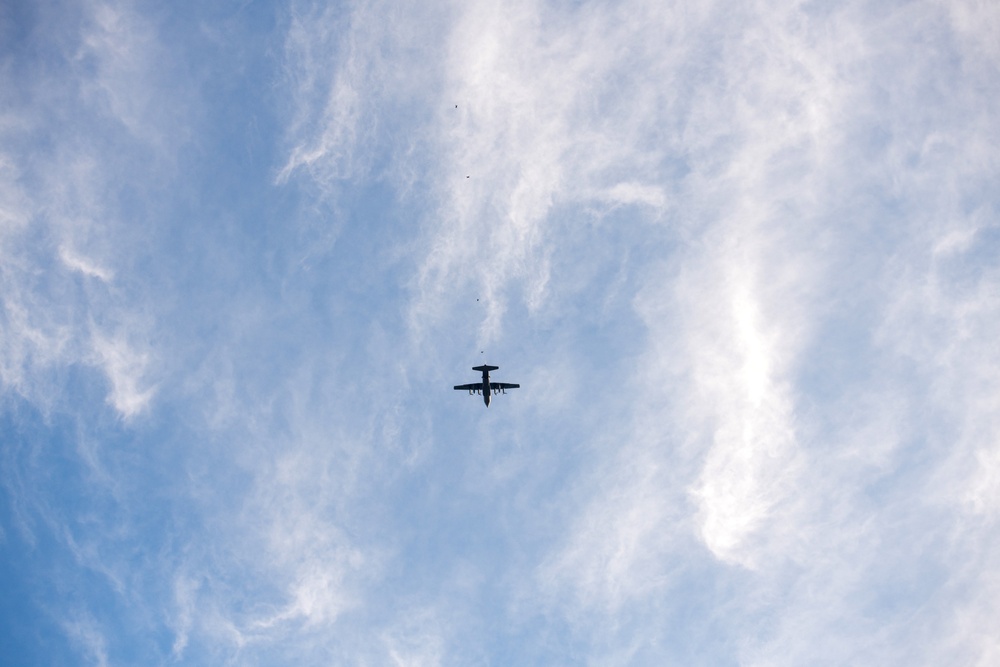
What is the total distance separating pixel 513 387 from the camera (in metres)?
148

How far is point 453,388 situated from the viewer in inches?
5743

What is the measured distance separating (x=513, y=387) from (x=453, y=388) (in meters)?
12.8
